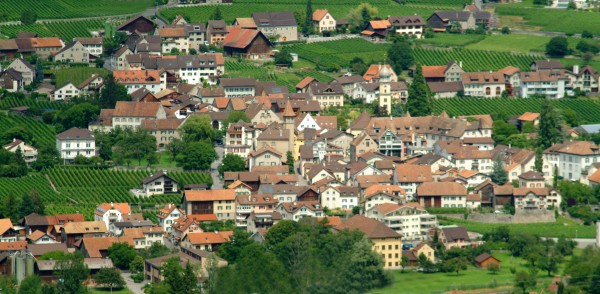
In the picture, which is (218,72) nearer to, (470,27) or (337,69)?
(337,69)

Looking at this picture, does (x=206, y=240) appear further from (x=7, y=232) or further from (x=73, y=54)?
(x=73, y=54)

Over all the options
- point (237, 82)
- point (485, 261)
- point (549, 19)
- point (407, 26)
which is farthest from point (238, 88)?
point (549, 19)

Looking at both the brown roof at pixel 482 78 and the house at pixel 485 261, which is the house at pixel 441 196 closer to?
the house at pixel 485 261

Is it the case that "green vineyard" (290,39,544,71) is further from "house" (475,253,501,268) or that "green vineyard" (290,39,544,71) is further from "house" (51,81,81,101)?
"house" (475,253,501,268)

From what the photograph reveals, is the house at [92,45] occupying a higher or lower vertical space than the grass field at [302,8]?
lower

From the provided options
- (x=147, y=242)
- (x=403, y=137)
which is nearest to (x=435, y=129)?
(x=403, y=137)

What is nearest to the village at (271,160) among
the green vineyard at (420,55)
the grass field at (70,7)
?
the green vineyard at (420,55)
